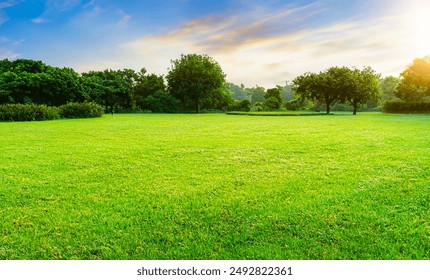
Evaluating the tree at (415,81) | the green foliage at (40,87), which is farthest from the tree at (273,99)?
the green foliage at (40,87)

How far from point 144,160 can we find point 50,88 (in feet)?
99.1

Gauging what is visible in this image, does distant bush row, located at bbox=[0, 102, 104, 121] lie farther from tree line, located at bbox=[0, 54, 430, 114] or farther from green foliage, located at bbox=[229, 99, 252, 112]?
green foliage, located at bbox=[229, 99, 252, 112]

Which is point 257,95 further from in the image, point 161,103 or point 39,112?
point 39,112

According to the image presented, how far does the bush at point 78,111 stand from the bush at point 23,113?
2.66 m

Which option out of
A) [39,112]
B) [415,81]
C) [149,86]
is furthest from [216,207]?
[149,86]

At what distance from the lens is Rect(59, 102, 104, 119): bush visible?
83.7ft

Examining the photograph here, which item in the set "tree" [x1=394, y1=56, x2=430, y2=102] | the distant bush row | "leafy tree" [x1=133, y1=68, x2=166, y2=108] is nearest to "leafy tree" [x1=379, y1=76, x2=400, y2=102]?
"tree" [x1=394, y1=56, x2=430, y2=102]

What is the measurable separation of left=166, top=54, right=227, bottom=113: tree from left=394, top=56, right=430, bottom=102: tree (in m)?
26.2

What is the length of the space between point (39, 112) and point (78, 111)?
409 centimetres

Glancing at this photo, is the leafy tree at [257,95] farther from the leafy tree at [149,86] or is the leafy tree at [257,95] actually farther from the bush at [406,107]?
the bush at [406,107]

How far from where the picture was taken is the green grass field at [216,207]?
2.88 m

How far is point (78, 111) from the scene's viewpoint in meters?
26.1

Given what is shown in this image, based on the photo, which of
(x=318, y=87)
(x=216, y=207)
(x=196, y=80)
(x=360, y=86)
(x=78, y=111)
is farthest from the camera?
(x=196, y=80)
